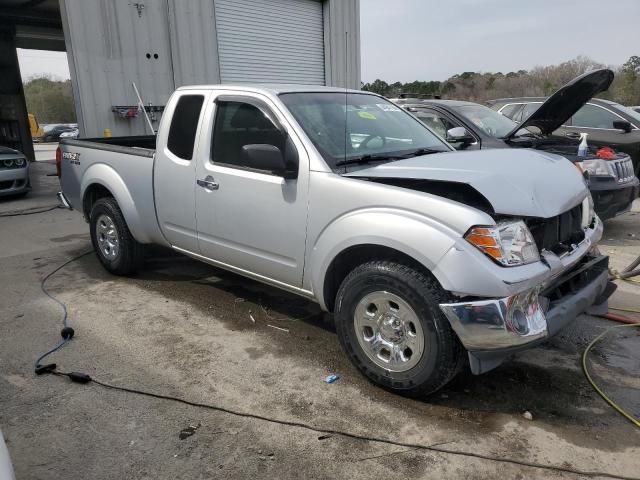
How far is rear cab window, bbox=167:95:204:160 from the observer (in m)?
4.35

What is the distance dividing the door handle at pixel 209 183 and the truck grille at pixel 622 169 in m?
5.12

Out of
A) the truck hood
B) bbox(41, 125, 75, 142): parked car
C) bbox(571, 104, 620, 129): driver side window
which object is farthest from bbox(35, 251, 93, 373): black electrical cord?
bbox(41, 125, 75, 142): parked car

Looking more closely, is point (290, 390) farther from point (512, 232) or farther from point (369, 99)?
point (369, 99)

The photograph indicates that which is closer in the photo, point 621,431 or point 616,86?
point 621,431

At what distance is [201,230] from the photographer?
4.29 metres

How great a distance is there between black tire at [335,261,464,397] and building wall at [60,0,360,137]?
8.54 m

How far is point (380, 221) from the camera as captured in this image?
118 inches

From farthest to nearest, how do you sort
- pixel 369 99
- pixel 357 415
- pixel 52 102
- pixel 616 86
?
pixel 52 102, pixel 616 86, pixel 369 99, pixel 357 415

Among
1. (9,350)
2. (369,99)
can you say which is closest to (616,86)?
(369,99)

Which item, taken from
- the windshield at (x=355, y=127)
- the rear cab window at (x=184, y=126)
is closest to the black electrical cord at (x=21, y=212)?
the rear cab window at (x=184, y=126)

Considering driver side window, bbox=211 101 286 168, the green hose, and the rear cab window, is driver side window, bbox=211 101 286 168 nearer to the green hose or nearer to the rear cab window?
the rear cab window

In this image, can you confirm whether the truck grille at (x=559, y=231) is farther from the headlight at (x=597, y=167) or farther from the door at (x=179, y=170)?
the headlight at (x=597, y=167)

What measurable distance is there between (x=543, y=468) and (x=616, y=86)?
39495 mm

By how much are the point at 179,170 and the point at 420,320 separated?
252 centimetres
